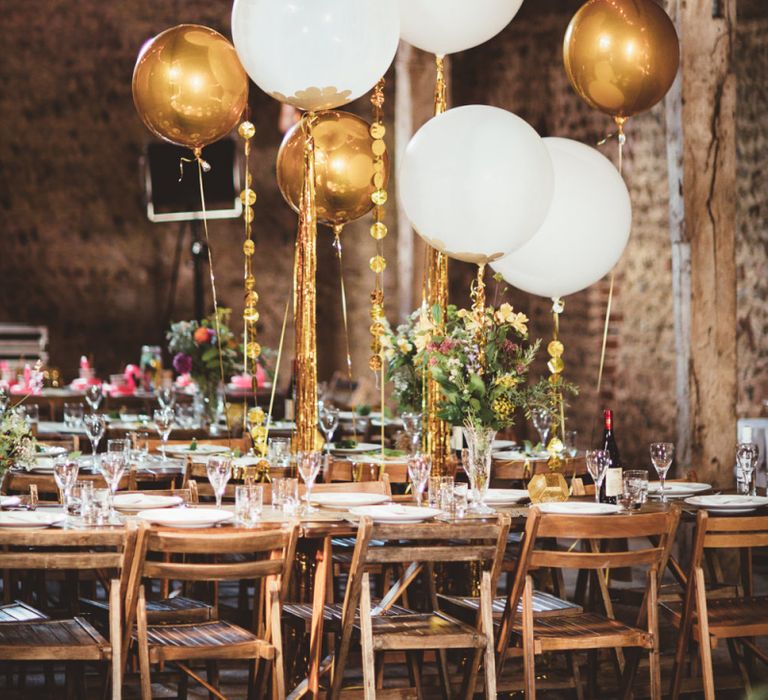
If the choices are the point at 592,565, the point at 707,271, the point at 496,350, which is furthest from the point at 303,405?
the point at 707,271

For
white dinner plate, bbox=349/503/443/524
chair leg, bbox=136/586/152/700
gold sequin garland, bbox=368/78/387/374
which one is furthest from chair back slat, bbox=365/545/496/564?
gold sequin garland, bbox=368/78/387/374

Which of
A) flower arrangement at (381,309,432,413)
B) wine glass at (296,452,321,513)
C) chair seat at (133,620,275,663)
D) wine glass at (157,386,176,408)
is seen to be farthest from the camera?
wine glass at (157,386,176,408)

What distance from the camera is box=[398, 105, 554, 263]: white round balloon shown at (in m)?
4.44

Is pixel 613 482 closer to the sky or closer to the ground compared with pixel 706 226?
closer to the ground

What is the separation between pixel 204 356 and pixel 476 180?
9.95ft

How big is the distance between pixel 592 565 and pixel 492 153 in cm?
156

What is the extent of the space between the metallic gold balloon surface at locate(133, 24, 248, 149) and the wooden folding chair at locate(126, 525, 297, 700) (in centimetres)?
187

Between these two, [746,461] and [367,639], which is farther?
[746,461]

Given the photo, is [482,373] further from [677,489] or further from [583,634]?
[583,634]

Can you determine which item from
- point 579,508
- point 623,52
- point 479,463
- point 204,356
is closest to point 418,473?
point 479,463

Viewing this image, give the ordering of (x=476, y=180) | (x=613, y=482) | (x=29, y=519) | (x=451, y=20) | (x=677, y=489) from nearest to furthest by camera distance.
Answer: (x=29, y=519) < (x=613, y=482) < (x=476, y=180) < (x=677, y=489) < (x=451, y=20)

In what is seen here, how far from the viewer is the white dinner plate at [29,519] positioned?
3.42 metres

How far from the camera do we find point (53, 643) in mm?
3283

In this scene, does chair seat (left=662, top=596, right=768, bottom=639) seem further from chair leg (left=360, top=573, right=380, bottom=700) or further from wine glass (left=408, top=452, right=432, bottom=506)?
chair leg (left=360, top=573, right=380, bottom=700)
